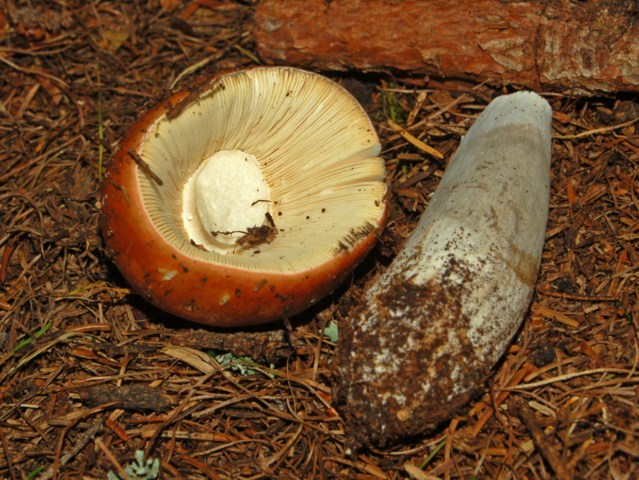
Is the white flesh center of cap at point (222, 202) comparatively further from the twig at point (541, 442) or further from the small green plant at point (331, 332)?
the twig at point (541, 442)

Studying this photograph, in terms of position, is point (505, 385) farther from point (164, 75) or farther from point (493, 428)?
point (164, 75)

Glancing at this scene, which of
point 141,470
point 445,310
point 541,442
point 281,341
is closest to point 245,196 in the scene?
point 281,341

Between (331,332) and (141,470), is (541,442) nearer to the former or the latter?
(331,332)

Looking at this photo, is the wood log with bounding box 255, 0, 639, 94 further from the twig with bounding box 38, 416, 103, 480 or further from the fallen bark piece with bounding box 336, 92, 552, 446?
the twig with bounding box 38, 416, 103, 480

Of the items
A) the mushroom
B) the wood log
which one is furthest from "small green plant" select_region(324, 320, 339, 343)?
the wood log

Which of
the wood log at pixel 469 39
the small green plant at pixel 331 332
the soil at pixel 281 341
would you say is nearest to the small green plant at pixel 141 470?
the soil at pixel 281 341

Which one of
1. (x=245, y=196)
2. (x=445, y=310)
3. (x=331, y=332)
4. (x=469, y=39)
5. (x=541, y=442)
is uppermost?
(x=469, y=39)

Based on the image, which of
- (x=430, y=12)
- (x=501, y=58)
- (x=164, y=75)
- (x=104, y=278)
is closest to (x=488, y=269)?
(x=501, y=58)
